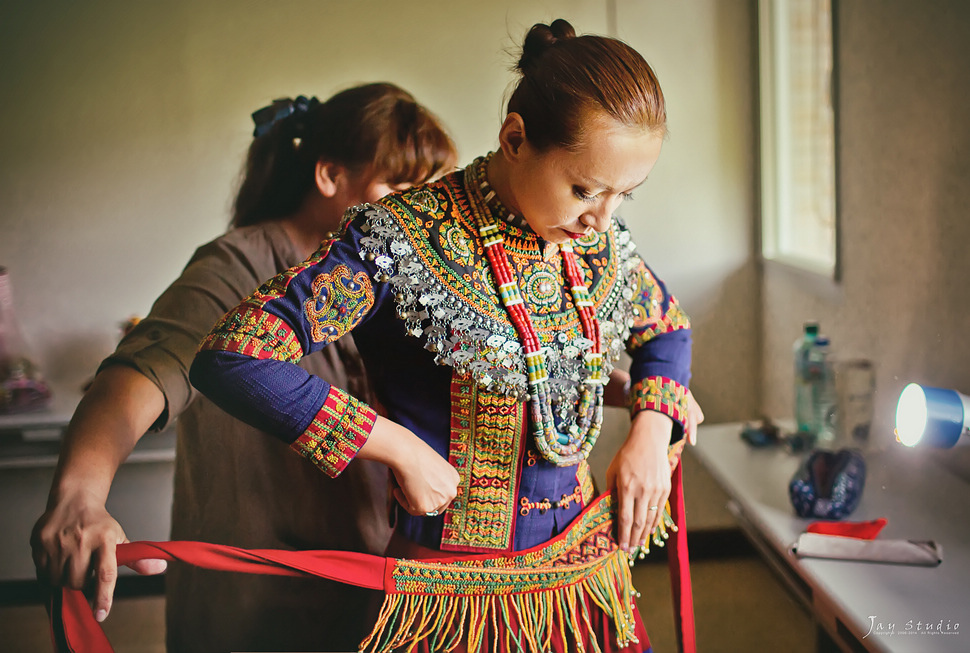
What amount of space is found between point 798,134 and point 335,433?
2.93 ft

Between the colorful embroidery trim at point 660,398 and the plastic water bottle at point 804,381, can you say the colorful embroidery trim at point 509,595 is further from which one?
the plastic water bottle at point 804,381

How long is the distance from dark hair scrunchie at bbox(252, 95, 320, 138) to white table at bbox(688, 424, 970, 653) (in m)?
0.80

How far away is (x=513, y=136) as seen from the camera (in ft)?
2.79

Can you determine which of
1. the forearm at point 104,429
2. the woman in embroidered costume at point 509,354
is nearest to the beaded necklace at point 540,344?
the woman in embroidered costume at point 509,354

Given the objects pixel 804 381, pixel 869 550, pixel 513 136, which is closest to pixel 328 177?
pixel 513 136

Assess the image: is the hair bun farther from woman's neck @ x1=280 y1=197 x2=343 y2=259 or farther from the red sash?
the red sash

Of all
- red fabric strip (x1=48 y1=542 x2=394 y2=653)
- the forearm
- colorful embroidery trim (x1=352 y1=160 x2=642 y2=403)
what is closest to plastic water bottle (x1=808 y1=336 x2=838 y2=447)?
colorful embroidery trim (x1=352 y1=160 x2=642 y2=403)

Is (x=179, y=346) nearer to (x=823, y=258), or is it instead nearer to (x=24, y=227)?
(x=24, y=227)

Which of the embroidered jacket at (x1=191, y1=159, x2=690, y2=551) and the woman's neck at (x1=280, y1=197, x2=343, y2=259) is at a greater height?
the woman's neck at (x1=280, y1=197, x2=343, y2=259)

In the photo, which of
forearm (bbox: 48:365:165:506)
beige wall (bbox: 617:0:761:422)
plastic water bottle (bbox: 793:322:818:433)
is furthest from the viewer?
plastic water bottle (bbox: 793:322:818:433)

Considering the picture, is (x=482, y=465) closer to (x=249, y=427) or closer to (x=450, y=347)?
(x=450, y=347)

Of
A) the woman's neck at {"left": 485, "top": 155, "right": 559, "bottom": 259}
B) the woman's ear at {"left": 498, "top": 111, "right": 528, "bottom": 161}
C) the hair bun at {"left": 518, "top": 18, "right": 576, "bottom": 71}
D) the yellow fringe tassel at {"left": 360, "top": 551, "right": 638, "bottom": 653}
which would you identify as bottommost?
the yellow fringe tassel at {"left": 360, "top": 551, "right": 638, "bottom": 653}

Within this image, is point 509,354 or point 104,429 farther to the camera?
point 104,429

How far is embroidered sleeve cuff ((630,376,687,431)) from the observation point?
0.99 meters
